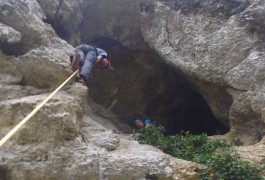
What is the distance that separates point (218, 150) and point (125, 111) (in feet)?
16.5

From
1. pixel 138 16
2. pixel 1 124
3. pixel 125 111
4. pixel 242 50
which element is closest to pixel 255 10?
pixel 242 50

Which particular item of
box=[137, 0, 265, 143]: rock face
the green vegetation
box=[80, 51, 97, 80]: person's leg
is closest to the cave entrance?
box=[137, 0, 265, 143]: rock face

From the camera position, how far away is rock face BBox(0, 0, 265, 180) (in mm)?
6289

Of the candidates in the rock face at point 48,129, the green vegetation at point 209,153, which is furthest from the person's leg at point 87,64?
the green vegetation at point 209,153

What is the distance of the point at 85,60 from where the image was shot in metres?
8.42

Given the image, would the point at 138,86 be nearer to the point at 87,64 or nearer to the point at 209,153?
the point at 87,64

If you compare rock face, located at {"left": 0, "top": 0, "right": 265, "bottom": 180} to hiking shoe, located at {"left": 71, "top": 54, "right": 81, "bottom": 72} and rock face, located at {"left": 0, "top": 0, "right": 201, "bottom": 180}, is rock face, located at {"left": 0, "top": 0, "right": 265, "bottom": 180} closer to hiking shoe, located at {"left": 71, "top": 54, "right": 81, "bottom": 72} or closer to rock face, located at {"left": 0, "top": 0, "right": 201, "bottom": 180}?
rock face, located at {"left": 0, "top": 0, "right": 201, "bottom": 180}

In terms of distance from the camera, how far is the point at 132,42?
11.8 m

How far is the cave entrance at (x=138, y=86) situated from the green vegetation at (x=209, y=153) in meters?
3.76

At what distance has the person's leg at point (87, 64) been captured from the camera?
811 cm

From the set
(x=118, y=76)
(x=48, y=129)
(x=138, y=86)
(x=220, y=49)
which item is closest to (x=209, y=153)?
→ (x=220, y=49)

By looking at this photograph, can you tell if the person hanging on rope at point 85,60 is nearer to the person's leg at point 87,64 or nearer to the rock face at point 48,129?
the person's leg at point 87,64

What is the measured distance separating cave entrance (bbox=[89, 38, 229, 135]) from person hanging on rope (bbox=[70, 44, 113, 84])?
3.00 m

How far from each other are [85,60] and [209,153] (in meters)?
3.14
